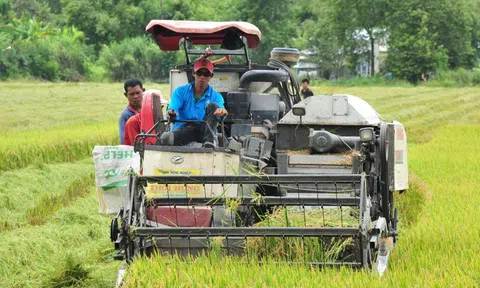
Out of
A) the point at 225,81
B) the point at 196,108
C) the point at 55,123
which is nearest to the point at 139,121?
the point at 225,81

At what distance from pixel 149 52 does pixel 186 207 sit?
49247 millimetres

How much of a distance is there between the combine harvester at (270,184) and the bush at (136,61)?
150ft

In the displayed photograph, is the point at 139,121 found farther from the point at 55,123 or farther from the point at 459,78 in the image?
the point at 459,78

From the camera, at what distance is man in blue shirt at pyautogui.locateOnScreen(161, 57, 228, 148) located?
26.3ft

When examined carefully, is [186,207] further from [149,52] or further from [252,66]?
[149,52]

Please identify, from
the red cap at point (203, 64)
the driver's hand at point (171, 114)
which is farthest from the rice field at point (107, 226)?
the red cap at point (203, 64)

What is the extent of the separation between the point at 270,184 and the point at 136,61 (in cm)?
4920

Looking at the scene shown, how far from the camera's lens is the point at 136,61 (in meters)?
55.8

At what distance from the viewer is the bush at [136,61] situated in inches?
2165

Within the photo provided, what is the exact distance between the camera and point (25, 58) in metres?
49.0

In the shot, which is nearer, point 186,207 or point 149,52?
point 186,207

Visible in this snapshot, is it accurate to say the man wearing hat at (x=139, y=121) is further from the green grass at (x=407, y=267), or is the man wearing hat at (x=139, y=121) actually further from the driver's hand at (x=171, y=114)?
the green grass at (x=407, y=267)

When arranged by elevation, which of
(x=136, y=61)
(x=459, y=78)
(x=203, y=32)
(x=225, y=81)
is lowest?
(x=459, y=78)

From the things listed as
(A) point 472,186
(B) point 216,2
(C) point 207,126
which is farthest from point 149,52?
(C) point 207,126
